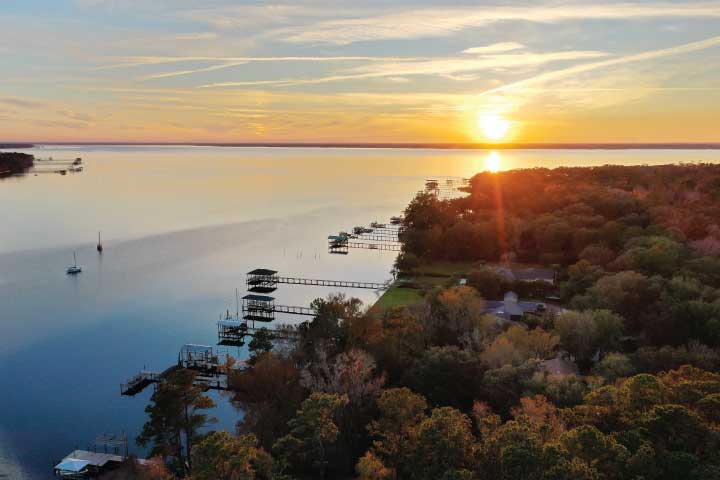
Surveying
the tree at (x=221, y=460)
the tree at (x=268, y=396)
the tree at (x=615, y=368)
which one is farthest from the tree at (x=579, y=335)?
the tree at (x=221, y=460)

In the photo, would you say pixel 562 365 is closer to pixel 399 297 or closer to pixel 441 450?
pixel 441 450

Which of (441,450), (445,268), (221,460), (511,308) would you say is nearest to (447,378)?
(441,450)

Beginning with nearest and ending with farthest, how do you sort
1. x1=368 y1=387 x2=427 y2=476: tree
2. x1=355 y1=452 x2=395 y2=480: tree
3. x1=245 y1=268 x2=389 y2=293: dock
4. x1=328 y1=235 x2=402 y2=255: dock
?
x1=355 y1=452 x2=395 y2=480: tree
x1=368 y1=387 x2=427 y2=476: tree
x1=245 y1=268 x2=389 y2=293: dock
x1=328 y1=235 x2=402 y2=255: dock

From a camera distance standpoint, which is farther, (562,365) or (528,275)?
(528,275)

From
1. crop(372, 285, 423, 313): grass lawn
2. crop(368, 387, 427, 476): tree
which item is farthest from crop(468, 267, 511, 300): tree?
crop(368, 387, 427, 476): tree

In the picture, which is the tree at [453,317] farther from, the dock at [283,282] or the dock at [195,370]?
the dock at [283,282]

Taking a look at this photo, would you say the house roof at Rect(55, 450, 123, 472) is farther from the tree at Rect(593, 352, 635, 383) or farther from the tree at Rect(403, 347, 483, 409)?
the tree at Rect(593, 352, 635, 383)
